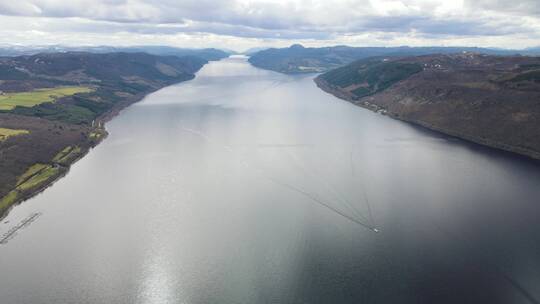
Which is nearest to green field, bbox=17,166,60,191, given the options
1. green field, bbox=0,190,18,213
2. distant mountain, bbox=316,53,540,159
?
green field, bbox=0,190,18,213

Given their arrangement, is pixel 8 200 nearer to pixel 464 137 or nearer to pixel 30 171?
pixel 30 171

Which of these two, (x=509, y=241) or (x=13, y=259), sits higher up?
(x=509, y=241)

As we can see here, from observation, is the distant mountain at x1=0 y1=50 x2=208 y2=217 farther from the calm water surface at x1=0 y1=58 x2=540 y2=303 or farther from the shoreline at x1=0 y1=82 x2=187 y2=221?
the calm water surface at x1=0 y1=58 x2=540 y2=303

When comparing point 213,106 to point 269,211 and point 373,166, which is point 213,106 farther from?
point 269,211

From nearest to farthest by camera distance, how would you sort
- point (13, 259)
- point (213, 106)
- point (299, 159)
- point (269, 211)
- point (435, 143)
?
point (13, 259)
point (269, 211)
point (299, 159)
point (435, 143)
point (213, 106)

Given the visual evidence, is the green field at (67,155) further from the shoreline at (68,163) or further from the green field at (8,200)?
the green field at (8,200)

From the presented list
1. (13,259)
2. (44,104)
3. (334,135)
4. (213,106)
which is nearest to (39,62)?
(44,104)
